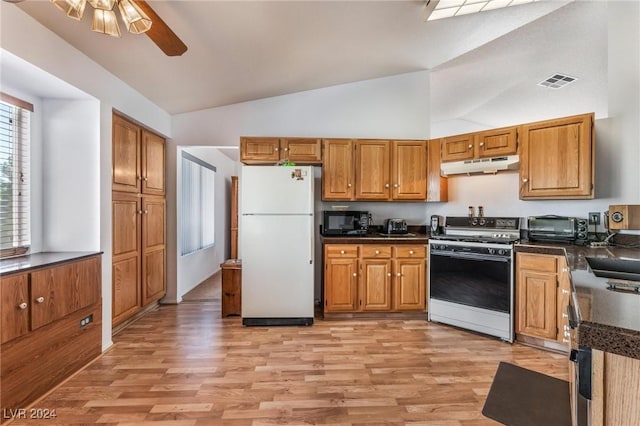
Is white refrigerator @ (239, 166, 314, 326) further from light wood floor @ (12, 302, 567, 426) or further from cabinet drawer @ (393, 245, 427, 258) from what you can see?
cabinet drawer @ (393, 245, 427, 258)

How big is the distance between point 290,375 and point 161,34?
7.86 ft

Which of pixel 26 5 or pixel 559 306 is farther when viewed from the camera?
pixel 559 306

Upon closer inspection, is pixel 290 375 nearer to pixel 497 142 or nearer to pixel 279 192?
pixel 279 192

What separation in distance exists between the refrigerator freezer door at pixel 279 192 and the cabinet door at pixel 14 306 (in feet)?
5.75

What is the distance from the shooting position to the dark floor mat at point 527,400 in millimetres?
1043

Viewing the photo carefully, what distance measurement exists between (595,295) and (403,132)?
3095mm

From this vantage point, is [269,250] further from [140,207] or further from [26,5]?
[26,5]

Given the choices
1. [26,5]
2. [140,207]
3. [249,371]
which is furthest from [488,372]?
[26,5]

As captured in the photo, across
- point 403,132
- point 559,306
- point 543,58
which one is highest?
point 543,58

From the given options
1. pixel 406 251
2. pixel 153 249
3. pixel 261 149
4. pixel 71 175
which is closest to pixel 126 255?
pixel 153 249

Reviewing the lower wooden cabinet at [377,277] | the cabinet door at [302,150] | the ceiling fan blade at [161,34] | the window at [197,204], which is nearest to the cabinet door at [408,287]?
the lower wooden cabinet at [377,277]

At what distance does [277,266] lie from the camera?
3.16 m

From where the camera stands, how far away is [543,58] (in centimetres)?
299

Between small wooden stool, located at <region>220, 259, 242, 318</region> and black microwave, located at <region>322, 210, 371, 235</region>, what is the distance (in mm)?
1133
